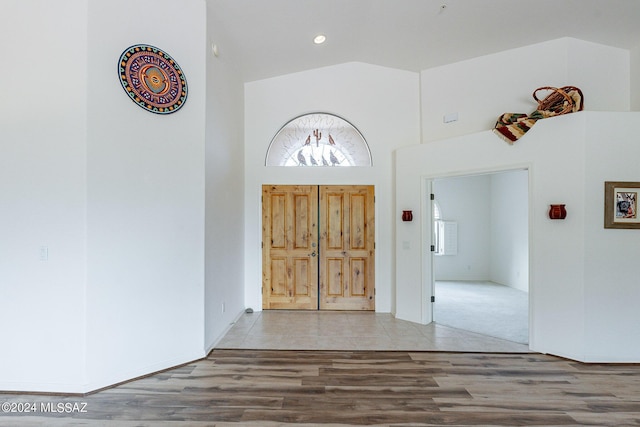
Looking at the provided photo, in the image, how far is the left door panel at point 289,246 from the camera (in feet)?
15.1

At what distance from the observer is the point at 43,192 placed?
2.33m

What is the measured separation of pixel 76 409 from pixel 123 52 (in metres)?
2.98

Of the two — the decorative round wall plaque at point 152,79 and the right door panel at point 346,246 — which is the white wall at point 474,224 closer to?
the right door panel at point 346,246

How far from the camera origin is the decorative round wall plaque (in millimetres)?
2531

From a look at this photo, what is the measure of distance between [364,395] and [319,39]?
4.19 metres

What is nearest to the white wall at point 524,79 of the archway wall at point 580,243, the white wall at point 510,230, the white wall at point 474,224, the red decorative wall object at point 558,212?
the archway wall at point 580,243

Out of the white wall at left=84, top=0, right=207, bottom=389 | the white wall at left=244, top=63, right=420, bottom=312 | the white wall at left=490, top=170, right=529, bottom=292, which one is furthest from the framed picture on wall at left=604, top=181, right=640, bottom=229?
the white wall at left=84, top=0, right=207, bottom=389

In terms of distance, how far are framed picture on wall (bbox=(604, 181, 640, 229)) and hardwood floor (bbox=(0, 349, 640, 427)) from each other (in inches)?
56.5

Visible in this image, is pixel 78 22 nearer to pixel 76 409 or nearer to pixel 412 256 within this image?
pixel 76 409

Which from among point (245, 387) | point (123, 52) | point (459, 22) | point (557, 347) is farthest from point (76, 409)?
point (459, 22)

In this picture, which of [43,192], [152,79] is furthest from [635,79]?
[43,192]

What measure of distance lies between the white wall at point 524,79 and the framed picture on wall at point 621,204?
1382 millimetres

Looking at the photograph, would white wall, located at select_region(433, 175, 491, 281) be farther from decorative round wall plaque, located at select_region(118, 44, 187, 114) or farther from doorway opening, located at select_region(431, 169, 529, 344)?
decorative round wall plaque, located at select_region(118, 44, 187, 114)

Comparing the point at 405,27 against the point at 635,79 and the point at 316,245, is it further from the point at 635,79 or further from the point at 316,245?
the point at 316,245
